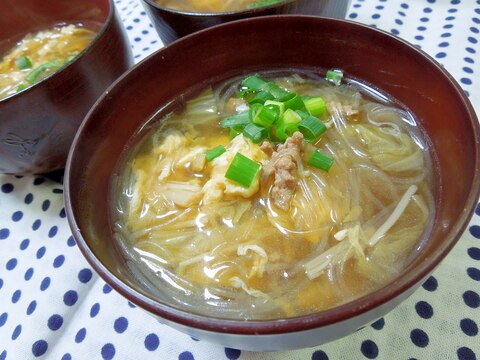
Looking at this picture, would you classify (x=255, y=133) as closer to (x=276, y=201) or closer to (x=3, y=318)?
(x=276, y=201)

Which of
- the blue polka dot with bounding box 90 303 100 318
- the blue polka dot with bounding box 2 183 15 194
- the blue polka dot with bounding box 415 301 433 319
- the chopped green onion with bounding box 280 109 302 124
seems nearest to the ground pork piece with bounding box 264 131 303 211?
the chopped green onion with bounding box 280 109 302 124

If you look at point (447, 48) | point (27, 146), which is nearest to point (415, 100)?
point (447, 48)

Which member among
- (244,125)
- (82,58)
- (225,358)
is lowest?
(225,358)

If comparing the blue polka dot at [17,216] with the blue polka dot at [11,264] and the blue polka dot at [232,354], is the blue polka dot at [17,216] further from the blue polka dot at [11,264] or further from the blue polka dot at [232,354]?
the blue polka dot at [232,354]

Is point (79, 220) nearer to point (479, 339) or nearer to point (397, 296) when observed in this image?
point (397, 296)

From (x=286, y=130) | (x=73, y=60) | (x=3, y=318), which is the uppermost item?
(x=73, y=60)

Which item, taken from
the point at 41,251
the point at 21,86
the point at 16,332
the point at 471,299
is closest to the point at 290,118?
the point at 471,299
